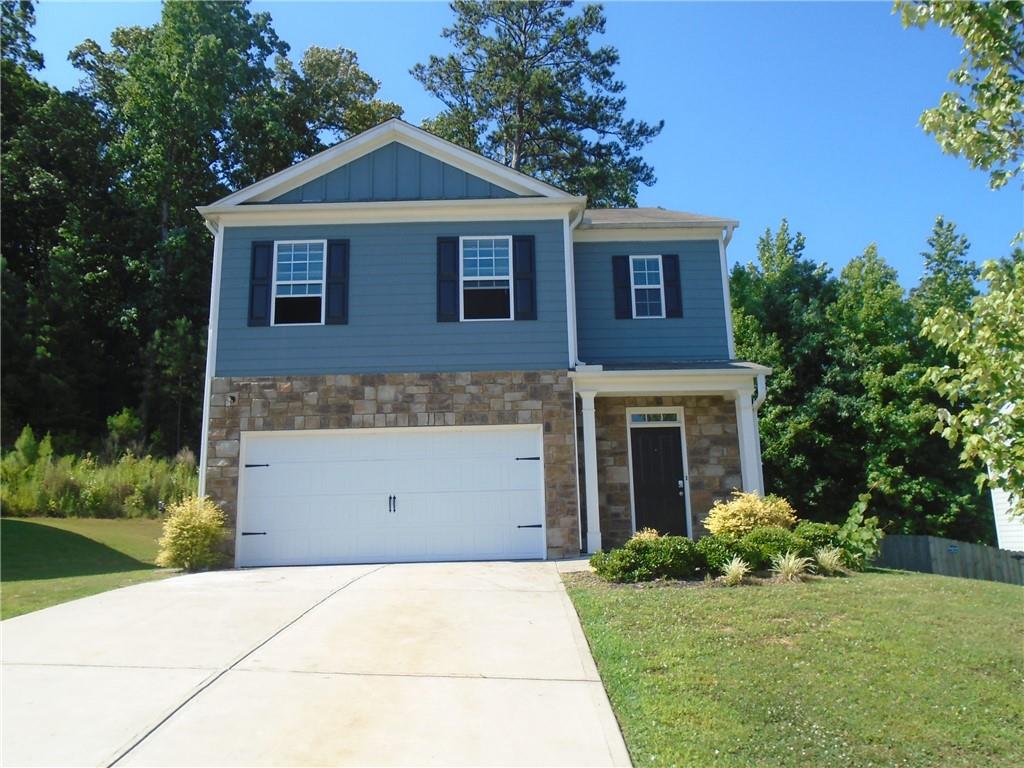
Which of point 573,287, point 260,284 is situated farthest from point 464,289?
point 260,284

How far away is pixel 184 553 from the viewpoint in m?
11.3

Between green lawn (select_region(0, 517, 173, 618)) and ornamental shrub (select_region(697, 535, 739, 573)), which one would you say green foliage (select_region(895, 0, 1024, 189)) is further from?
green lawn (select_region(0, 517, 173, 618))

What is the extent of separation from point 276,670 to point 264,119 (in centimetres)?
2570

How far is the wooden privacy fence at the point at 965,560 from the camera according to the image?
15195 millimetres

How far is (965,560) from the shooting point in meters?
15.2

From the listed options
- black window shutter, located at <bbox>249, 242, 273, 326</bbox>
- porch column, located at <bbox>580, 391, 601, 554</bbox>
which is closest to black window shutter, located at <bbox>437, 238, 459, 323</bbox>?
porch column, located at <bbox>580, 391, 601, 554</bbox>

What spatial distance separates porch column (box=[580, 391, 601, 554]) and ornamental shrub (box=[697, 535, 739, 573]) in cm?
268

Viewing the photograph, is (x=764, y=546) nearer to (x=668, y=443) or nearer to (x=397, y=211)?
(x=668, y=443)

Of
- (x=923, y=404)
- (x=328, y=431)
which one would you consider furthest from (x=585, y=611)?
(x=923, y=404)

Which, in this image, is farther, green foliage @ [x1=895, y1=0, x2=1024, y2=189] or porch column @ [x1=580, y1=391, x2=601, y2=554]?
porch column @ [x1=580, y1=391, x2=601, y2=554]

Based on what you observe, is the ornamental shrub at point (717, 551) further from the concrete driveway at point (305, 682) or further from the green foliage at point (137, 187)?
the green foliage at point (137, 187)

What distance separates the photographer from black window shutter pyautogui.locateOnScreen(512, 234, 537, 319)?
41.8 feet

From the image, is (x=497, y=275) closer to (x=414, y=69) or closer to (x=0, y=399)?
(x=0, y=399)

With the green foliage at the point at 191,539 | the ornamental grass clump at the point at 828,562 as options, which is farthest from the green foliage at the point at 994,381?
the green foliage at the point at 191,539
